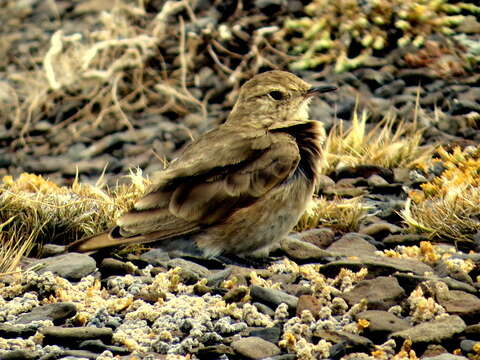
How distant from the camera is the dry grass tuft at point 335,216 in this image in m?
6.16

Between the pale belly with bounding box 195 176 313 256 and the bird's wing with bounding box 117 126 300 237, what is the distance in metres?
0.06

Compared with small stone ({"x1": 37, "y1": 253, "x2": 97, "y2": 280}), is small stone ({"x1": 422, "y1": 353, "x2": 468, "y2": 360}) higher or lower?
higher

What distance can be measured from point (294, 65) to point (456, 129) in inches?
83.6

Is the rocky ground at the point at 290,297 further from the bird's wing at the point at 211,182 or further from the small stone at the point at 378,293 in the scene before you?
the bird's wing at the point at 211,182

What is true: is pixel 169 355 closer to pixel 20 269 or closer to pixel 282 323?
pixel 282 323

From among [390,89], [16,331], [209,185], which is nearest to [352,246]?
[209,185]

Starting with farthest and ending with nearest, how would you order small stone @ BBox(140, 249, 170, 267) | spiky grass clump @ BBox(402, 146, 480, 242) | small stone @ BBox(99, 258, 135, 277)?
spiky grass clump @ BBox(402, 146, 480, 242)
small stone @ BBox(140, 249, 170, 267)
small stone @ BBox(99, 258, 135, 277)

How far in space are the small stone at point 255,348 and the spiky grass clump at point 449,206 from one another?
1830 millimetres

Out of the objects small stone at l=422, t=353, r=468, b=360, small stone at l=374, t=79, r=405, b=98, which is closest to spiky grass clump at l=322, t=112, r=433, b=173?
small stone at l=374, t=79, r=405, b=98

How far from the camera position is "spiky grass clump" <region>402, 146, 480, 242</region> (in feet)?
18.9

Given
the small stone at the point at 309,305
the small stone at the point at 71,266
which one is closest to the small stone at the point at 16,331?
the small stone at the point at 71,266

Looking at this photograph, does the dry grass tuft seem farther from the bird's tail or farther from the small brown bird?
the bird's tail

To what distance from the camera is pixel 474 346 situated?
4188mm

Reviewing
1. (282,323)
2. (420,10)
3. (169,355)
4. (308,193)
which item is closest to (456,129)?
(420,10)
